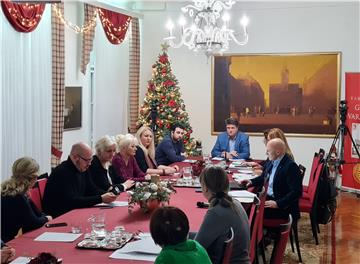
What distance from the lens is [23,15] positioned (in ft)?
19.9

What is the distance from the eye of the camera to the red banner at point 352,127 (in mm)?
8617

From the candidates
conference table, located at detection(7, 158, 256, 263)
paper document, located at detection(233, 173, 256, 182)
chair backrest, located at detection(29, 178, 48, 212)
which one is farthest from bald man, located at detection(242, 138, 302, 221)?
chair backrest, located at detection(29, 178, 48, 212)

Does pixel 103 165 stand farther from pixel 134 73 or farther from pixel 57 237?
pixel 134 73

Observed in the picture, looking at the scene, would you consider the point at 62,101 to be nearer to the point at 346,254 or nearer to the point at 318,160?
the point at 318,160

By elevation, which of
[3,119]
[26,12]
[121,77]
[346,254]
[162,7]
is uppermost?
[162,7]

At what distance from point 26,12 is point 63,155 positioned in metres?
2.31

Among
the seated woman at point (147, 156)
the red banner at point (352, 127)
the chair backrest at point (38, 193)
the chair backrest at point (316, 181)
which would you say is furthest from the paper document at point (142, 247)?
the red banner at point (352, 127)

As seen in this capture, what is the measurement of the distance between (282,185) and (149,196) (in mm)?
1789

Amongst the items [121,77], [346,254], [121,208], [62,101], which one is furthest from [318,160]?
[121,77]

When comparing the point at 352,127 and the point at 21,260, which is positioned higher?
the point at 352,127

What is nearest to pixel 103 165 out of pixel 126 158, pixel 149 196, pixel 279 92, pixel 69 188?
pixel 126 158

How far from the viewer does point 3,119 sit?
19.1 ft

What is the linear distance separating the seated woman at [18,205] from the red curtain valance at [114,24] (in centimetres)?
520

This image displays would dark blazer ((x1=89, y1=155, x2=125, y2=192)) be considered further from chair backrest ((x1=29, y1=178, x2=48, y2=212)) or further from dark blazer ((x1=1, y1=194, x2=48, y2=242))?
dark blazer ((x1=1, y1=194, x2=48, y2=242))
